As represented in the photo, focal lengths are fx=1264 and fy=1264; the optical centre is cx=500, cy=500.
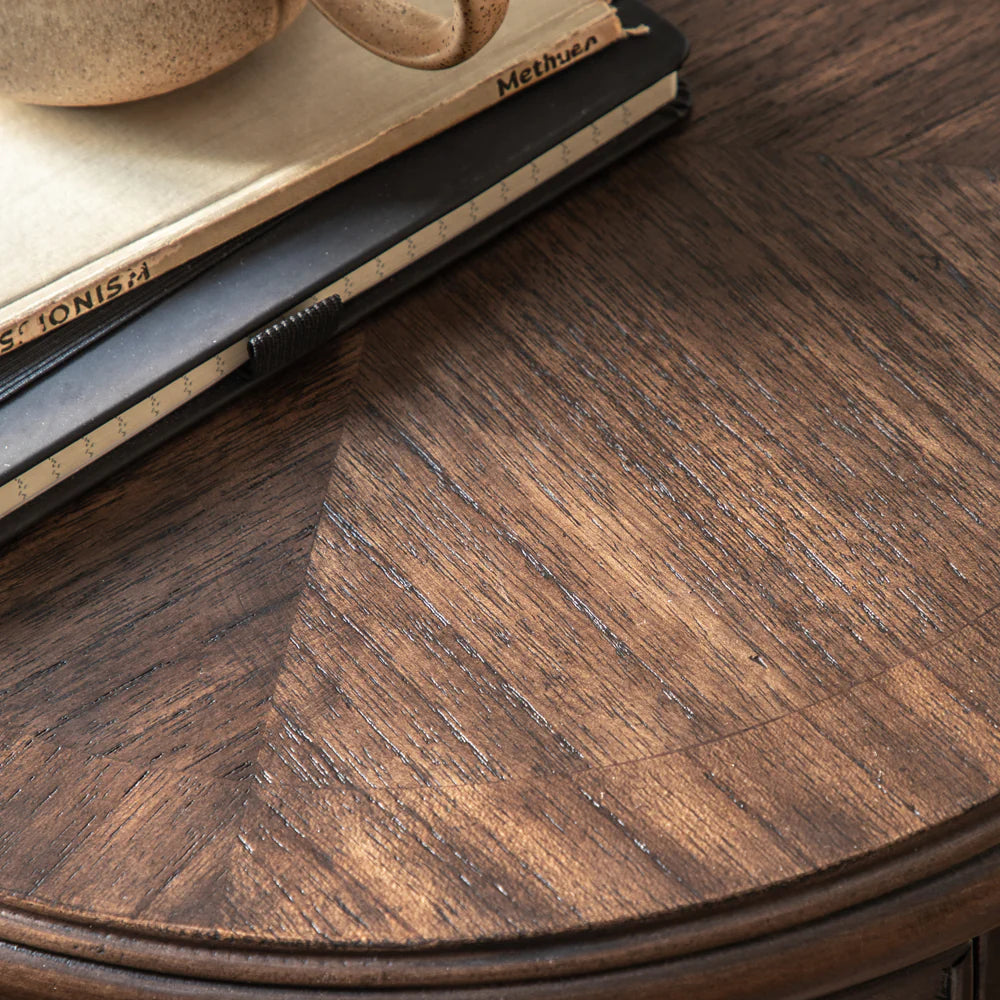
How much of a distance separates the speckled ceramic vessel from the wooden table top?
9 cm

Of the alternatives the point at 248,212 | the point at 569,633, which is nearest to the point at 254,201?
the point at 248,212

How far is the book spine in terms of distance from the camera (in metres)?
0.39

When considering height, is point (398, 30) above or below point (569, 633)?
above

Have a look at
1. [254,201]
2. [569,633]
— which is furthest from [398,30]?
[569,633]

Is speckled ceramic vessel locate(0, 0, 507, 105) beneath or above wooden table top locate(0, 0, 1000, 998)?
above

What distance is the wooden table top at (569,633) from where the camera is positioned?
31cm

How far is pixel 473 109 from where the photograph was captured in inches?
18.1

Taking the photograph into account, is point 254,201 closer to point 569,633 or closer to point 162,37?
point 162,37

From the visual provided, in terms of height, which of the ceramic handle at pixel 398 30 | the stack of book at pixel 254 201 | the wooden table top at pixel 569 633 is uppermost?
the ceramic handle at pixel 398 30

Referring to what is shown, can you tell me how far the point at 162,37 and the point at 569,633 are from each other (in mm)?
229

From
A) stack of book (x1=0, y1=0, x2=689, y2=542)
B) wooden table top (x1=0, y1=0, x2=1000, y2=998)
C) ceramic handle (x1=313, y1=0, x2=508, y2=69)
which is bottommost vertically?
wooden table top (x1=0, y1=0, x2=1000, y2=998)

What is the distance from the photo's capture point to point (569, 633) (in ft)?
1.19

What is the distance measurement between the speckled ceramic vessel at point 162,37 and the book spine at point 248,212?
0.12 feet

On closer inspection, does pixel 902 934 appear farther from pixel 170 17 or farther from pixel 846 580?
pixel 170 17
